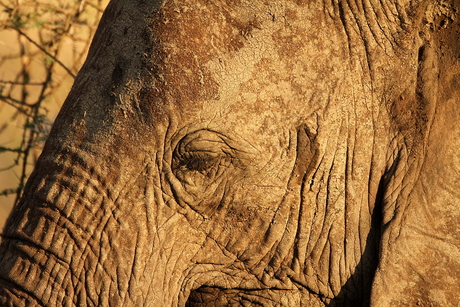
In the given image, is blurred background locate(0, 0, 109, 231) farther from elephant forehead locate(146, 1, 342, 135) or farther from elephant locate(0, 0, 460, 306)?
elephant forehead locate(146, 1, 342, 135)

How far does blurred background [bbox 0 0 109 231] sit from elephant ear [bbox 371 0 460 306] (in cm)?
346

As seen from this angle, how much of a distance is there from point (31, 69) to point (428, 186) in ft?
12.8

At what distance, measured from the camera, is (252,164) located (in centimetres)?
271

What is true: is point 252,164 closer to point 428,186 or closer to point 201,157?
point 201,157

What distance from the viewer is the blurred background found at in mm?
5430

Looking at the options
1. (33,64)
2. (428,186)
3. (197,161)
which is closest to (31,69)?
(33,64)

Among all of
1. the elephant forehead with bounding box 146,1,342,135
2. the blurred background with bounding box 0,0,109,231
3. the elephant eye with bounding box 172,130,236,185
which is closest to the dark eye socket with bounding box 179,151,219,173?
the elephant eye with bounding box 172,130,236,185

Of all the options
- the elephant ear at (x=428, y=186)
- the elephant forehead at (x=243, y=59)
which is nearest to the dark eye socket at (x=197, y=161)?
the elephant forehead at (x=243, y=59)

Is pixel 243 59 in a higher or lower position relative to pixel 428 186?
→ higher

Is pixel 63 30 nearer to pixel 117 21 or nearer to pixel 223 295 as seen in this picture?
pixel 117 21

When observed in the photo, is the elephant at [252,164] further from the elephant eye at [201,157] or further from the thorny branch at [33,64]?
the thorny branch at [33,64]

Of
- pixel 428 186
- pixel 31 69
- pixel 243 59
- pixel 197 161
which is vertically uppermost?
pixel 31 69

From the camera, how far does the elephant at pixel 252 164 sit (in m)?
2.62

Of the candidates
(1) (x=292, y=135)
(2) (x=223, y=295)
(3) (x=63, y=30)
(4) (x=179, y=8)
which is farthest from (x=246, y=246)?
(3) (x=63, y=30)
